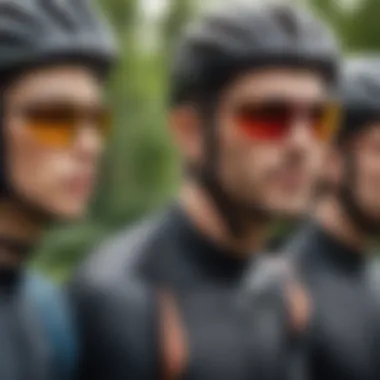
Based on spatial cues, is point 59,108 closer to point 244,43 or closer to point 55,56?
point 55,56

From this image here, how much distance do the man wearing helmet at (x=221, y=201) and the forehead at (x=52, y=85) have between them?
0.63 m

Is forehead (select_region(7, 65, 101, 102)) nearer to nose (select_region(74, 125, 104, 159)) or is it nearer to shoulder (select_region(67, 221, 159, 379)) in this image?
nose (select_region(74, 125, 104, 159))

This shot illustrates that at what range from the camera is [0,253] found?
3.42 meters

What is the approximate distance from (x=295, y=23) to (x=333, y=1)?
1478cm

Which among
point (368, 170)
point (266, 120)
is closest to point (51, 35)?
point (266, 120)

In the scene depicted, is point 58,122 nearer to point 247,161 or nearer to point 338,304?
point 247,161

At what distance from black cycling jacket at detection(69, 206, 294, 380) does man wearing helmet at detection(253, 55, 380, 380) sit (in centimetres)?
48

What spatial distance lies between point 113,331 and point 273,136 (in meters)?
0.69

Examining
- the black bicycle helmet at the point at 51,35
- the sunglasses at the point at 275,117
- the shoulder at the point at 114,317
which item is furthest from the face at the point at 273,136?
the black bicycle helmet at the point at 51,35

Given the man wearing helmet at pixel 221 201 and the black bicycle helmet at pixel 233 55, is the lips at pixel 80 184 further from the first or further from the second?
the black bicycle helmet at pixel 233 55

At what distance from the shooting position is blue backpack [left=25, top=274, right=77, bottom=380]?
347cm

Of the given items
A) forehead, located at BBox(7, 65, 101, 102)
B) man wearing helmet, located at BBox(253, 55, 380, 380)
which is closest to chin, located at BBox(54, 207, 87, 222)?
forehead, located at BBox(7, 65, 101, 102)

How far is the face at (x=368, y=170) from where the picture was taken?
480cm

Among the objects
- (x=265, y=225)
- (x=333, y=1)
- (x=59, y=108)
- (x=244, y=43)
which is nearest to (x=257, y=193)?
(x=265, y=225)
